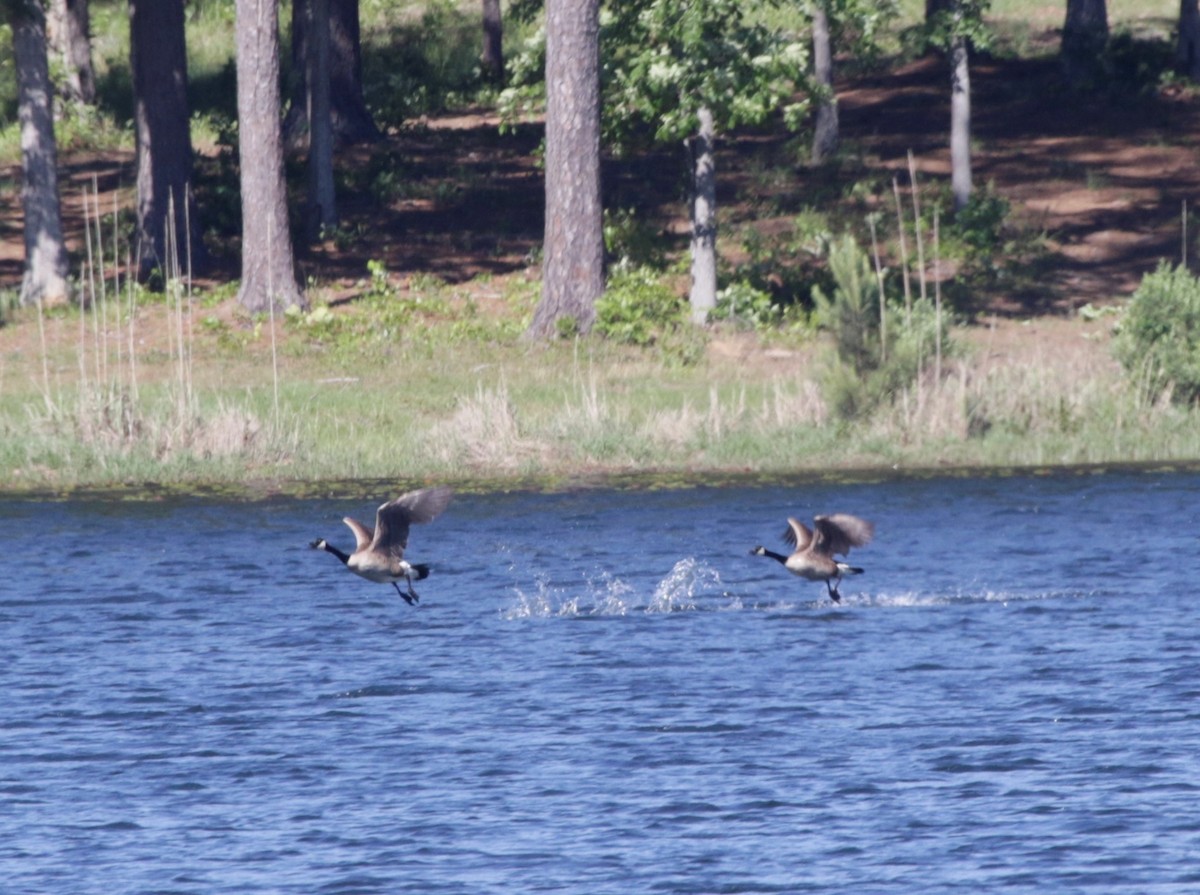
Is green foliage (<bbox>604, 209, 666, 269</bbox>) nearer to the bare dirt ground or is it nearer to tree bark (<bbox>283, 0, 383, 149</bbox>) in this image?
the bare dirt ground

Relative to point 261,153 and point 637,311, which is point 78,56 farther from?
point 637,311

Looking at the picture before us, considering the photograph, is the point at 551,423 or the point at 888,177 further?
the point at 888,177

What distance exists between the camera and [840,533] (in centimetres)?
1731

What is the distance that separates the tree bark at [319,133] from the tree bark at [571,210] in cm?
633

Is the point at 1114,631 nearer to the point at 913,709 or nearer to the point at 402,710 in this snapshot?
the point at 913,709

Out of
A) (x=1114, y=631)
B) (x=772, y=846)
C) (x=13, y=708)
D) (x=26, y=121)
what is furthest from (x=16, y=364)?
(x=772, y=846)

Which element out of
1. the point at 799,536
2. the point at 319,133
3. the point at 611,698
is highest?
the point at 319,133

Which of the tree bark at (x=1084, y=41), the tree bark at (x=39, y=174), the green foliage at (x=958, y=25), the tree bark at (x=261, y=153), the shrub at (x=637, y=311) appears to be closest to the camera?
the shrub at (x=637, y=311)

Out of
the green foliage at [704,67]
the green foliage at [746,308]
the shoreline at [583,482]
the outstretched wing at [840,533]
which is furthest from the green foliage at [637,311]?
the outstretched wing at [840,533]

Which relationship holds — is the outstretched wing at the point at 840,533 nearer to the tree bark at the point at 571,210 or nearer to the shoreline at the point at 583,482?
the shoreline at the point at 583,482

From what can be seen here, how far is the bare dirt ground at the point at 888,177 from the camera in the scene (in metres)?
36.4

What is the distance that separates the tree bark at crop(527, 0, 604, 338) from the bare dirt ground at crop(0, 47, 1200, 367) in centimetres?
394

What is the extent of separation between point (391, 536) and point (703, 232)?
56.2ft

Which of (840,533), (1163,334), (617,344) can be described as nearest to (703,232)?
(617,344)
